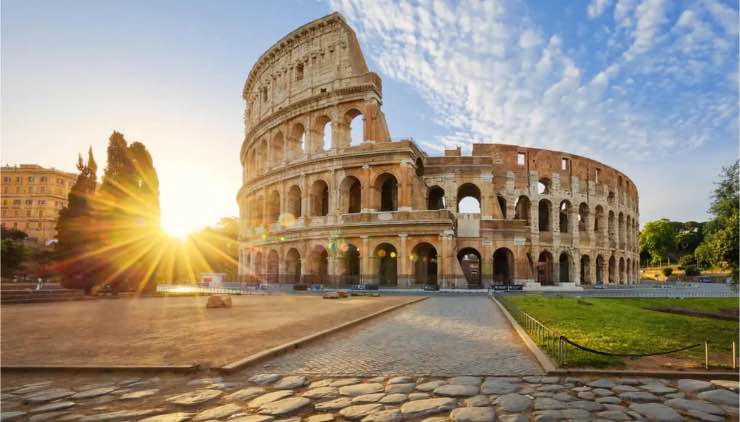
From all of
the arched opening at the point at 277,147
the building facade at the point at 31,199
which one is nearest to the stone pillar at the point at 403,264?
the arched opening at the point at 277,147

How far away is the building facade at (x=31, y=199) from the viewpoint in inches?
3081

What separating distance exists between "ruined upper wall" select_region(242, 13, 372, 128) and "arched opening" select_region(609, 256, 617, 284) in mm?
32961

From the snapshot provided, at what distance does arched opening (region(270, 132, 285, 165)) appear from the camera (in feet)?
135

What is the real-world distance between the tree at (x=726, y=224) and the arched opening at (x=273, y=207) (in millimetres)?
34047

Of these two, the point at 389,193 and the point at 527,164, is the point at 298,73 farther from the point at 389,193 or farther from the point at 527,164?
the point at 527,164

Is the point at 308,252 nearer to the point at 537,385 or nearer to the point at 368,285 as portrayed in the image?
the point at 368,285

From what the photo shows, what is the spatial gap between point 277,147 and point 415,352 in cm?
3628

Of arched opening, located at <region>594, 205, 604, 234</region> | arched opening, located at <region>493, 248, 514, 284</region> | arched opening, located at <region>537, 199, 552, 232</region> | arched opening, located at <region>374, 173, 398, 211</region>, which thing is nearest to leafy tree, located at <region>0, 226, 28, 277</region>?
arched opening, located at <region>374, 173, 398, 211</region>

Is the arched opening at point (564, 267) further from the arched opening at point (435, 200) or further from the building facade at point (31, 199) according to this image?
the building facade at point (31, 199)

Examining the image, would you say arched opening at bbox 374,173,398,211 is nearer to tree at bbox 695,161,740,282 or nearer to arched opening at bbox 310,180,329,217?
arched opening at bbox 310,180,329,217

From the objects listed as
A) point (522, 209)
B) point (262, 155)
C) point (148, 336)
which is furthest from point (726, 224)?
point (262, 155)

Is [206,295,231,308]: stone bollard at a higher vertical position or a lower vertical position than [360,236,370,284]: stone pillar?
lower

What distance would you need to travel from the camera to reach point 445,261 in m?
30.5

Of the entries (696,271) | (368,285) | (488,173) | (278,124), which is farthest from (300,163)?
(696,271)
